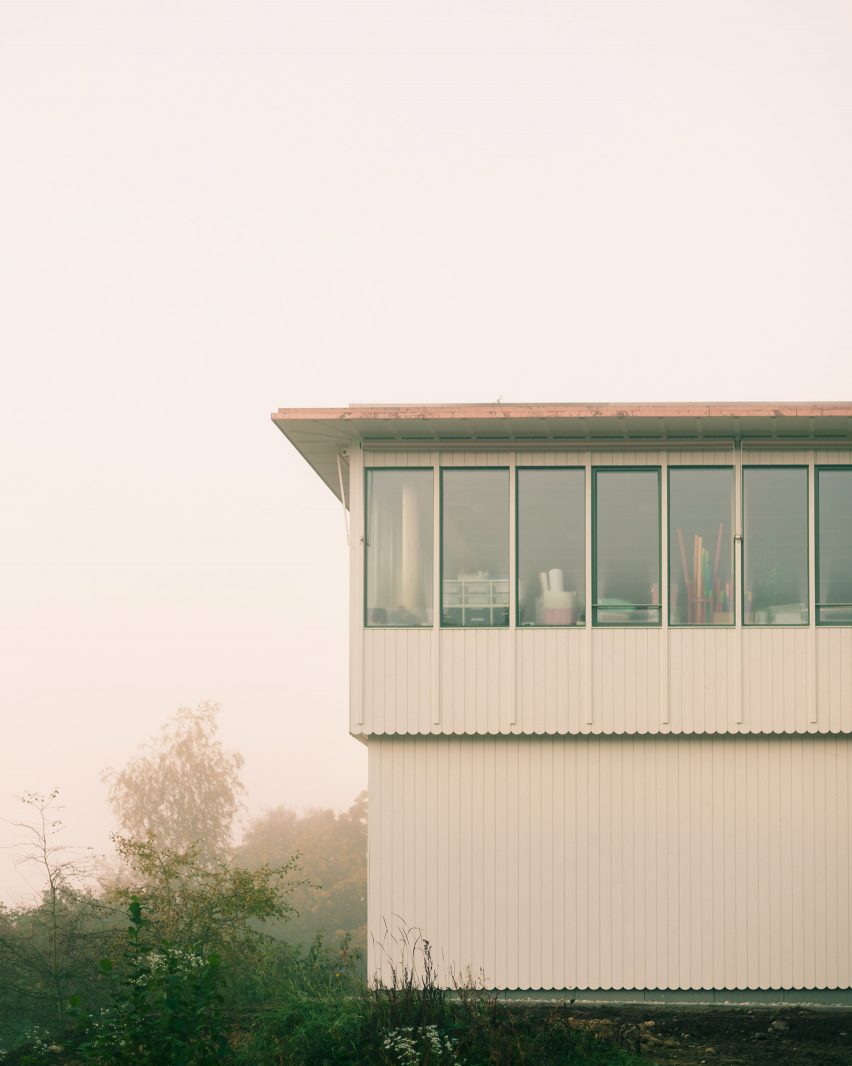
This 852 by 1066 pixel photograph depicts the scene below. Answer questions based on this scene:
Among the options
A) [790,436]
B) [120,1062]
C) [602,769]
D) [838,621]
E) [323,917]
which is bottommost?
[323,917]

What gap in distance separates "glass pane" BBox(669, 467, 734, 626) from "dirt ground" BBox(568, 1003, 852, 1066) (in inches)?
169

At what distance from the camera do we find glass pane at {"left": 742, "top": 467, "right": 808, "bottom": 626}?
1594cm

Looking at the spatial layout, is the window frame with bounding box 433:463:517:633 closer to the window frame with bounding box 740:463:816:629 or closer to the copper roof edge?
the copper roof edge

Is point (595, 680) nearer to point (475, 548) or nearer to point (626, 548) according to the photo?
point (626, 548)

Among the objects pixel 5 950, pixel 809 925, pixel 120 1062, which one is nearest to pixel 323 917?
pixel 5 950

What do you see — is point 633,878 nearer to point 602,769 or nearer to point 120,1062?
point 602,769

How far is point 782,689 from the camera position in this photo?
15.8 metres

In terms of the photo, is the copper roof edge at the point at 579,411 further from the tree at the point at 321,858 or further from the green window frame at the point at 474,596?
the tree at the point at 321,858

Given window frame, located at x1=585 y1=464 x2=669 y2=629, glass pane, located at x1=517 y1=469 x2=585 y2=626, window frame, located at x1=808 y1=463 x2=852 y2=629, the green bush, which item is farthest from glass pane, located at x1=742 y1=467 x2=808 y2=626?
the green bush

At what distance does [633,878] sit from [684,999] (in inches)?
57.4

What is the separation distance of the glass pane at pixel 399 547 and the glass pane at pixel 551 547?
1.08 m

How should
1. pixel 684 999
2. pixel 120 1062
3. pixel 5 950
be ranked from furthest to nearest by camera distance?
pixel 5 950 → pixel 684 999 → pixel 120 1062

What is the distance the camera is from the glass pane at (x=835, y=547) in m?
16.0

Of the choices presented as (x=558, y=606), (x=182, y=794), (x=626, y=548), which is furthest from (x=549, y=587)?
(x=182, y=794)
